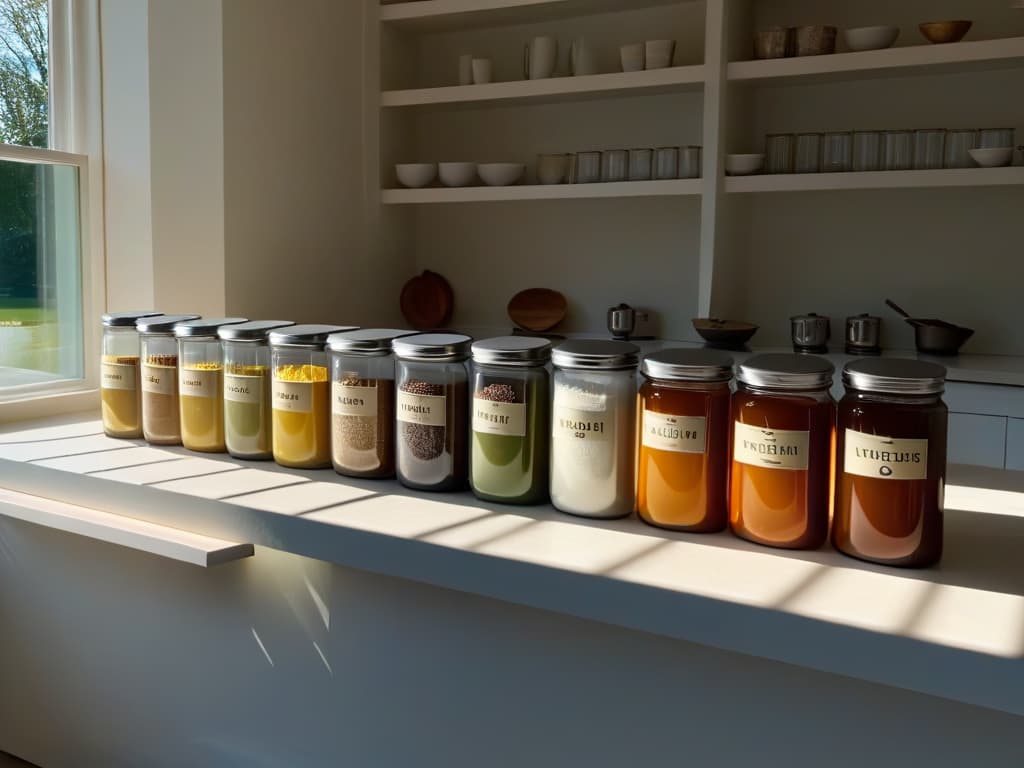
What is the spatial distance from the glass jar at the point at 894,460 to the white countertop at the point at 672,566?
34 millimetres

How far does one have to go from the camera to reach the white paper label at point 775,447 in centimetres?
109

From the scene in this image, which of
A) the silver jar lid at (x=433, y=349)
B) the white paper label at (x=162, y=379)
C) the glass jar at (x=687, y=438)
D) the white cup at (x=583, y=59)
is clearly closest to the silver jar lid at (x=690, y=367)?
the glass jar at (x=687, y=438)

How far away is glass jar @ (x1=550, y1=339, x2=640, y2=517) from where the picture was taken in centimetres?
123

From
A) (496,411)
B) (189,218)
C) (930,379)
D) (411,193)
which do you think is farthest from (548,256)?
(930,379)

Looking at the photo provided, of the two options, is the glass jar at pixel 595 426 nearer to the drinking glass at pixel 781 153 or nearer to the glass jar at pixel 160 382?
the glass jar at pixel 160 382

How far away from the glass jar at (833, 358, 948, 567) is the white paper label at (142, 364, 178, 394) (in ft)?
3.84

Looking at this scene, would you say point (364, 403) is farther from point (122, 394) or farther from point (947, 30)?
point (947, 30)

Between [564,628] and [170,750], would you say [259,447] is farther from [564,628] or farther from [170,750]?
[564,628]

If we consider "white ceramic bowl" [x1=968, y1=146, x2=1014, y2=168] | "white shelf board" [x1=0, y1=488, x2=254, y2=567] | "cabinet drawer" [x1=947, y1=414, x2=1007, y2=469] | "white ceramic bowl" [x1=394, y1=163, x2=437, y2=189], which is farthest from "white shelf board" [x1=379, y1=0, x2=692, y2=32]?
"white shelf board" [x1=0, y1=488, x2=254, y2=567]

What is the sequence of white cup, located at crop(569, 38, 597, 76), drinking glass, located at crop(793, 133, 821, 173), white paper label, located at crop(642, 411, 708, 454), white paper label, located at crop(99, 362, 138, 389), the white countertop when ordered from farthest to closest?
white cup, located at crop(569, 38, 597, 76) < drinking glass, located at crop(793, 133, 821, 173) < white paper label, located at crop(99, 362, 138, 389) < white paper label, located at crop(642, 411, 708, 454) < the white countertop

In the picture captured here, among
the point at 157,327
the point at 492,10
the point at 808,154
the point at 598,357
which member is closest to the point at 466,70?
the point at 492,10

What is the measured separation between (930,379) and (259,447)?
1041 mm

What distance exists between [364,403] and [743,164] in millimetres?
2017

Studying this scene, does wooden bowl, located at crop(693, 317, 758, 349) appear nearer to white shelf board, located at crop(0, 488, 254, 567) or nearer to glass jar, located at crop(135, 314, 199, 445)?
glass jar, located at crop(135, 314, 199, 445)
